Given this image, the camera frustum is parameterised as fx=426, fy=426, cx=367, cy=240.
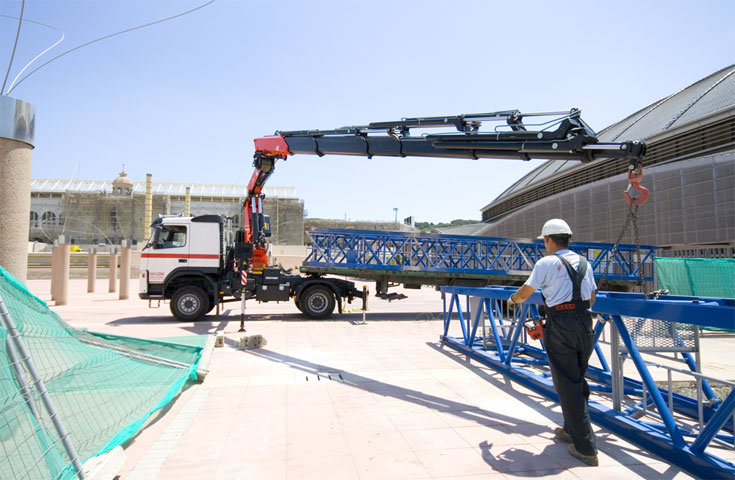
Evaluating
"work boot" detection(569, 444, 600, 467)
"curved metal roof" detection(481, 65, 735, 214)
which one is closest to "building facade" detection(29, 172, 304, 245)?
"curved metal roof" detection(481, 65, 735, 214)

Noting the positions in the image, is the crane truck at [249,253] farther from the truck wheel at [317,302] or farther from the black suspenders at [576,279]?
the black suspenders at [576,279]

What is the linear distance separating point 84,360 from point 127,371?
1.90 ft

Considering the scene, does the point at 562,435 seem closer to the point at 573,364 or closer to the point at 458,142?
the point at 573,364

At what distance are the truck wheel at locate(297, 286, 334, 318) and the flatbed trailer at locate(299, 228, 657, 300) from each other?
59cm

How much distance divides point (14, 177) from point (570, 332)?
19.2 feet

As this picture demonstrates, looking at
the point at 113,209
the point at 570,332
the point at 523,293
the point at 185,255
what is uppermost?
the point at 113,209

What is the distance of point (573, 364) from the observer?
3.73 meters

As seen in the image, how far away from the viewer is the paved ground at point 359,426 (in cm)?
349

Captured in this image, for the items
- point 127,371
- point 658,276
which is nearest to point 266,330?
point 127,371

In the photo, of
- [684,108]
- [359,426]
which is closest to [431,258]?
[359,426]

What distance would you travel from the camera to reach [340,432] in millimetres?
4254

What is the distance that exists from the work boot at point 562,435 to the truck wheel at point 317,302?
9575 millimetres

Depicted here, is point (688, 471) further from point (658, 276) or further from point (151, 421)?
point (658, 276)

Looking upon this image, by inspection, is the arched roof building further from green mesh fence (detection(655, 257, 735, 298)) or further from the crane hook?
the crane hook
